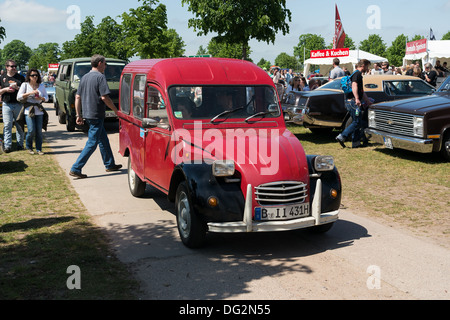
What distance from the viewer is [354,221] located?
23.7 ft

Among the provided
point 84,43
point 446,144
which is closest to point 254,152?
point 446,144

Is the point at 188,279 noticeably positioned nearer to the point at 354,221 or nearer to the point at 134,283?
the point at 134,283

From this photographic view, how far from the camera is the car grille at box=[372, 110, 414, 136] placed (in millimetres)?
11148

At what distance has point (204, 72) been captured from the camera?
23.5ft

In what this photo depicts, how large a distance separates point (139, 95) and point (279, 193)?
3210 mm

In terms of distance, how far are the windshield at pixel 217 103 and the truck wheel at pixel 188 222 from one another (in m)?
1.22

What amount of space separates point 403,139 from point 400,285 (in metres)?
6.82

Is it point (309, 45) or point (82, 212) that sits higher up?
point (309, 45)

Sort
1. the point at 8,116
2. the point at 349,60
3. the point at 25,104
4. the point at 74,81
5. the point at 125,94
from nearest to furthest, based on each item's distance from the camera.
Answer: the point at 125,94, the point at 25,104, the point at 8,116, the point at 74,81, the point at 349,60

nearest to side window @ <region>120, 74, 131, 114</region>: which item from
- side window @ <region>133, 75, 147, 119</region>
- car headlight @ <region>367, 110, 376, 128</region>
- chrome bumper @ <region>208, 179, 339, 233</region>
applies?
side window @ <region>133, 75, 147, 119</region>

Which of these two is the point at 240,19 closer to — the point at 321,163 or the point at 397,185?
the point at 397,185

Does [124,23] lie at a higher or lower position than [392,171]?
higher
